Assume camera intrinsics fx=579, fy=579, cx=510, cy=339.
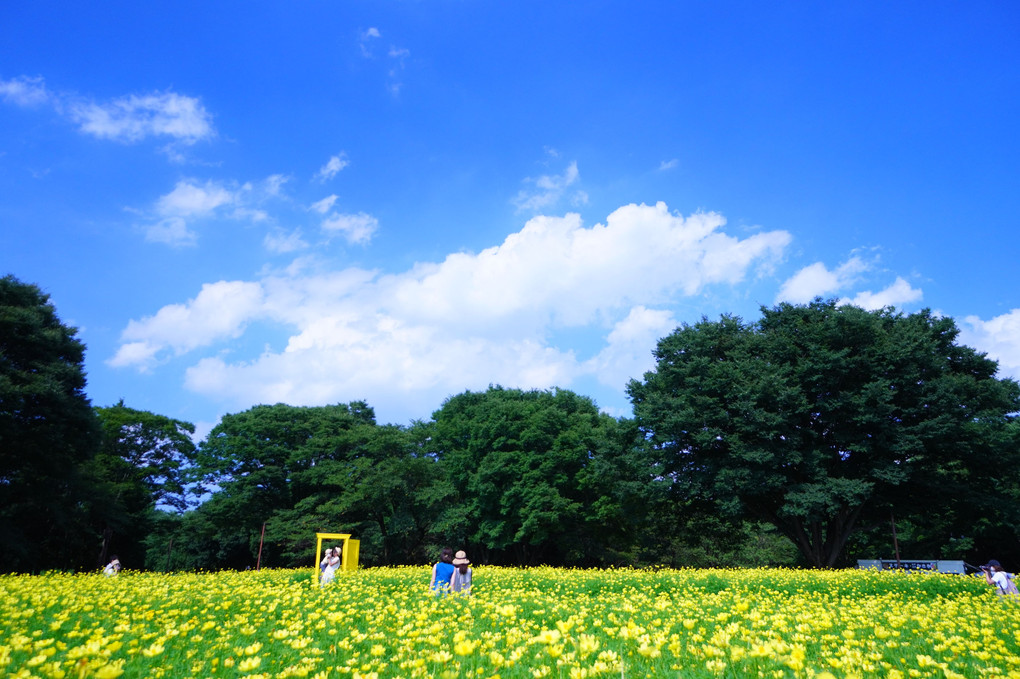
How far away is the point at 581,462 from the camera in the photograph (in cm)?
3725

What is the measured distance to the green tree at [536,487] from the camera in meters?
34.0

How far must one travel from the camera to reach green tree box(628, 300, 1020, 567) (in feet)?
82.9

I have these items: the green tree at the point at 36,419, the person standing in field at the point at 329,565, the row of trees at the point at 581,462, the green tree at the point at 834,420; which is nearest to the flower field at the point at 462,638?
the person standing in field at the point at 329,565

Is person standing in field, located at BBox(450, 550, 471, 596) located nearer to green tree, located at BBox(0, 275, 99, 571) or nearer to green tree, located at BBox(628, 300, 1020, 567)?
green tree, located at BBox(628, 300, 1020, 567)

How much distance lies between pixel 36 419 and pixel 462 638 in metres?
30.7

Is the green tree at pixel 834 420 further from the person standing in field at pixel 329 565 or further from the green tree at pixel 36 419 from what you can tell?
the green tree at pixel 36 419

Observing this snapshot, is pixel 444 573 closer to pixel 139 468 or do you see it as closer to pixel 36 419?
pixel 36 419

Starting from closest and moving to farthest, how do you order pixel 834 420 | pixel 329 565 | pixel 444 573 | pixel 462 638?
1. pixel 462 638
2. pixel 444 573
3. pixel 329 565
4. pixel 834 420

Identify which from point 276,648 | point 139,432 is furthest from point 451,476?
point 276,648

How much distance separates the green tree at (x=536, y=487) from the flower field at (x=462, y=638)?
2371 centimetres

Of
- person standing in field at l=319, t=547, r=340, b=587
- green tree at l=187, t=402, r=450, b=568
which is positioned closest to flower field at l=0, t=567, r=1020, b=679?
person standing in field at l=319, t=547, r=340, b=587

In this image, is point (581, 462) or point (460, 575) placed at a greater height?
point (581, 462)

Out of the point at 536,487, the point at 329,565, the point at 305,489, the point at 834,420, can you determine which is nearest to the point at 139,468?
the point at 305,489

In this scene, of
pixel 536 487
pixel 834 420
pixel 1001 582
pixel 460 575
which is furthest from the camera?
pixel 536 487
